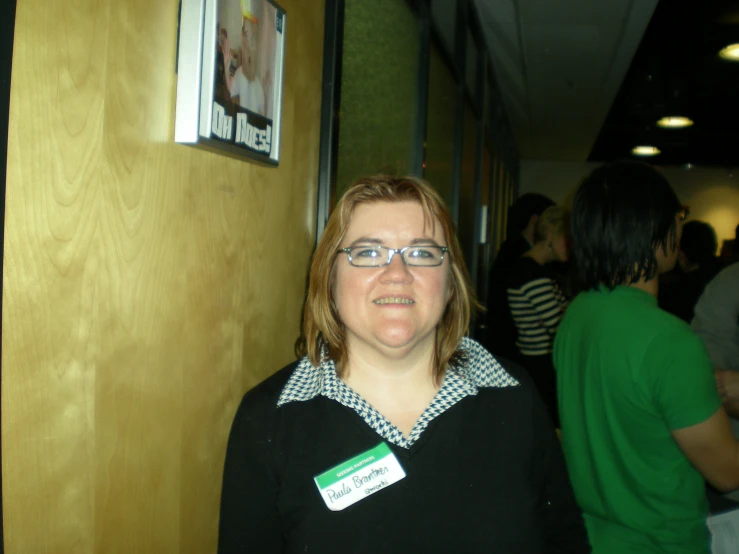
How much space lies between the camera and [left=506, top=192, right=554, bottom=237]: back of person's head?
3.66m

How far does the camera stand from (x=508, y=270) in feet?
10.7

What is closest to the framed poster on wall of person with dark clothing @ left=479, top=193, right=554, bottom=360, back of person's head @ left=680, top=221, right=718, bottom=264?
person with dark clothing @ left=479, top=193, right=554, bottom=360

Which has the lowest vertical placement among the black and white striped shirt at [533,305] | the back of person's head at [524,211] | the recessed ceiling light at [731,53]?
the black and white striped shirt at [533,305]

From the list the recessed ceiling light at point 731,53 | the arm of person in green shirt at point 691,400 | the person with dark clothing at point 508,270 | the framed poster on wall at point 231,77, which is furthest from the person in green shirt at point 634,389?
the recessed ceiling light at point 731,53

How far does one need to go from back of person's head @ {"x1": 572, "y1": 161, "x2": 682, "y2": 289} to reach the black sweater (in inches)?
20.1

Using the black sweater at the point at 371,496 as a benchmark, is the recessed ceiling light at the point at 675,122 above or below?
above

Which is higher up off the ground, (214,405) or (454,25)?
(454,25)

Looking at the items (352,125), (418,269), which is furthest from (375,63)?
(418,269)

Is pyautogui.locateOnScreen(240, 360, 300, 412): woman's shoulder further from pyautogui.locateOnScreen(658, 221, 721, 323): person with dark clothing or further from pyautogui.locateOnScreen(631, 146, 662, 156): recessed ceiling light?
pyautogui.locateOnScreen(631, 146, 662, 156): recessed ceiling light

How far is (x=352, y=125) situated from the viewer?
6.63ft

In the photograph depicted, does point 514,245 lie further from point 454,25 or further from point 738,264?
point 738,264

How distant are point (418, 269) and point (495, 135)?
5765mm

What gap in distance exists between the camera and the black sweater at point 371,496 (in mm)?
1095

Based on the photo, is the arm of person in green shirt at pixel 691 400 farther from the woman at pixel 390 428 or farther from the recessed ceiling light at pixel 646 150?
the recessed ceiling light at pixel 646 150
